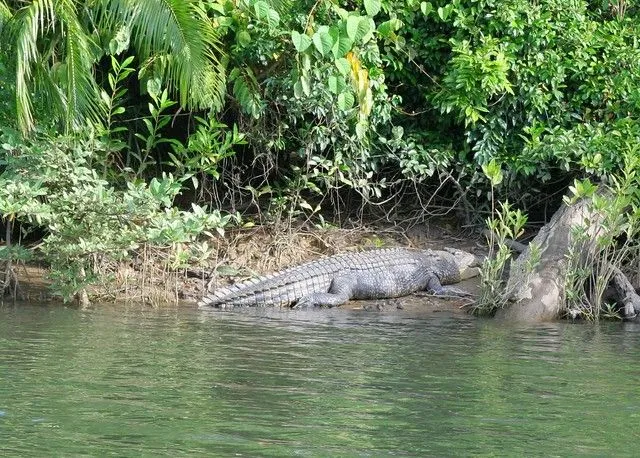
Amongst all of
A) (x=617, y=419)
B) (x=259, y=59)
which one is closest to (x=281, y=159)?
(x=259, y=59)

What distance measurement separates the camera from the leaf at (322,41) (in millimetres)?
9836

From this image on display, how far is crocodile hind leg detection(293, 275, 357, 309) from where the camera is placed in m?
11.1

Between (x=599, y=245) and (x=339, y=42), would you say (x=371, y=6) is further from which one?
(x=599, y=245)

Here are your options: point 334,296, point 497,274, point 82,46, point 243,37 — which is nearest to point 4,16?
point 82,46

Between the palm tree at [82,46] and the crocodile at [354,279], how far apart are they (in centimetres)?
182

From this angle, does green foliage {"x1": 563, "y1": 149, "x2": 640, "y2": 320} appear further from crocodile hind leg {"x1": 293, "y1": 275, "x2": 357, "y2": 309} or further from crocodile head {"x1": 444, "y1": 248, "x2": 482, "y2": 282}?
crocodile hind leg {"x1": 293, "y1": 275, "x2": 357, "y2": 309}

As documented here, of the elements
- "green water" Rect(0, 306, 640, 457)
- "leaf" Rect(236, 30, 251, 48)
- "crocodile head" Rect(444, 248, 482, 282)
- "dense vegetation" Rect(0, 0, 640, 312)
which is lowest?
"green water" Rect(0, 306, 640, 457)

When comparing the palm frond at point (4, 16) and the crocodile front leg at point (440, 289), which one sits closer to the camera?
the palm frond at point (4, 16)

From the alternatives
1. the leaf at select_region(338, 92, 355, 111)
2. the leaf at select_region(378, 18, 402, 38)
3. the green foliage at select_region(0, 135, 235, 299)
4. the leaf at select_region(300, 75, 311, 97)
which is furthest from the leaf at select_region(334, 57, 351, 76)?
the green foliage at select_region(0, 135, 235, 299)

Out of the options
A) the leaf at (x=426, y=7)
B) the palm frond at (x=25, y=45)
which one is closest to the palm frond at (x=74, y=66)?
the palm frond at (x=25, y=45)

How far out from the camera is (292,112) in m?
11.9

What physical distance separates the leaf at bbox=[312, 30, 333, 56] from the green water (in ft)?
7.78

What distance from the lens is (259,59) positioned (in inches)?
455

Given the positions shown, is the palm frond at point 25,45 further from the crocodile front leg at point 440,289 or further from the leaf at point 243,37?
the crocodile front leg at point 440,289
